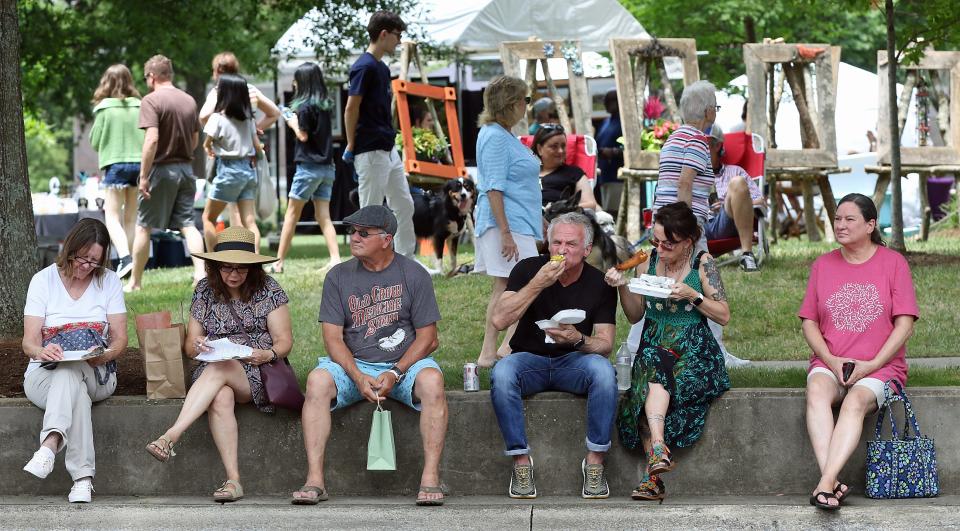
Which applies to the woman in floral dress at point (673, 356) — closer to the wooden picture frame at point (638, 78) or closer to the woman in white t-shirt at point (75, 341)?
the woman in white t-shirt at point (75, 341)

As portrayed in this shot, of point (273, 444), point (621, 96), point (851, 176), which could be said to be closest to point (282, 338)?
point (273, 444)

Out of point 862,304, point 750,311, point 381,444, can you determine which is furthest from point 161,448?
point 750,311

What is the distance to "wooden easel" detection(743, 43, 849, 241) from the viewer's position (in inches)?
545

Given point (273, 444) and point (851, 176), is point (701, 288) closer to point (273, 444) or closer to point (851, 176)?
point (273, 444)

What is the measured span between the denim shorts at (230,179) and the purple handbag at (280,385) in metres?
5.35

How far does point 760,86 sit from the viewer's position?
14.2m

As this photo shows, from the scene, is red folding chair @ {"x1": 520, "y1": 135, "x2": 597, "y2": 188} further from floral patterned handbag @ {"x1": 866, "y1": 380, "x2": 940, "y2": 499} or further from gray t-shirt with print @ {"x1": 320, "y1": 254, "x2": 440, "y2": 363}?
floral patterned handbag @ {"x1": 866, "y1": 380, "x2": 940, "y2": 499}

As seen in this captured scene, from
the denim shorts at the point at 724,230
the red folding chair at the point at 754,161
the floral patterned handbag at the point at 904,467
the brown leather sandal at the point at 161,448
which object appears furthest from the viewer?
the red folding chair at the point at 754,161

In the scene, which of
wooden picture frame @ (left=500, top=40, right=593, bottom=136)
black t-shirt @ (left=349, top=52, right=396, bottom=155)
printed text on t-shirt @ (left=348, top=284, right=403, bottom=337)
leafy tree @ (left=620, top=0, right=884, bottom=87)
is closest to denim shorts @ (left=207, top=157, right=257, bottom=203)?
black t-shirt @ (left=349, top=52, right=396, bottom=155)

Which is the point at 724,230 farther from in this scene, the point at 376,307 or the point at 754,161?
the point at 376,307

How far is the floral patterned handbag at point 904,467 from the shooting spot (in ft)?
20.0

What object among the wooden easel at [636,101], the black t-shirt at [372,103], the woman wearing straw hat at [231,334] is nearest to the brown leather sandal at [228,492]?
the woman wearing straw hat at [231,334]

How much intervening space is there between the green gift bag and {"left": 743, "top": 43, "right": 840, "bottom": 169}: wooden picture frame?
26.6 ft

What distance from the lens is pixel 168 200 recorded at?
11.4 meters
